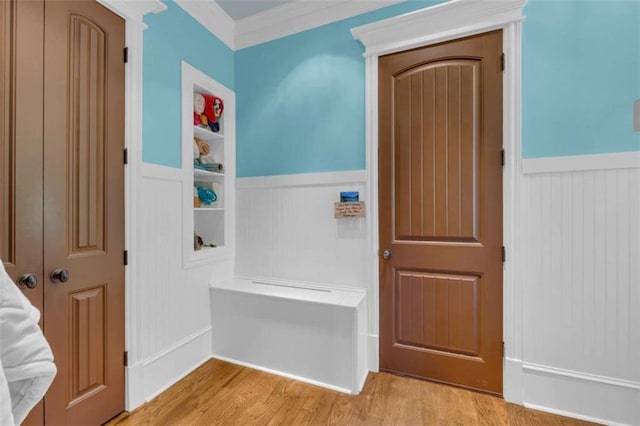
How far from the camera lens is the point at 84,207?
5.15 feet

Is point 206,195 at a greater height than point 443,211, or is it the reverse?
point 206,195

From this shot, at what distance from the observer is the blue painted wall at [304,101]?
7.37 feet

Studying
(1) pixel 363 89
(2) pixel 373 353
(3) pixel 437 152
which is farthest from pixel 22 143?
(2) pixel 373 353

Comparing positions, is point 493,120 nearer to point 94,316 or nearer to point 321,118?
point 321,118

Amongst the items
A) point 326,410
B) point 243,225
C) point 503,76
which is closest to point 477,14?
point 503,76

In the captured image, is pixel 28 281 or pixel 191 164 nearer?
pixel 28 281

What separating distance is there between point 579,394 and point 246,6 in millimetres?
3547

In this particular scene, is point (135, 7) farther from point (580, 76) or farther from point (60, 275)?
point (580, 76)

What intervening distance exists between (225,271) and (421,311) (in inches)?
64.9

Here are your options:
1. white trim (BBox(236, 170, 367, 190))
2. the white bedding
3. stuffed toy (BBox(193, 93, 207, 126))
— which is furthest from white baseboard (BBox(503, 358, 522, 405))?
stuffed toy (BBox(193, 93, 207, 126))

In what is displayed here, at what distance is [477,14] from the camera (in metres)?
1.89

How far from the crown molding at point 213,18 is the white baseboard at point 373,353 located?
276 centimetres

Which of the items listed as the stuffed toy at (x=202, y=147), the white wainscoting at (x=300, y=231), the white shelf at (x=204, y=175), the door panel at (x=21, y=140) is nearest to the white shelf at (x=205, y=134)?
the stuffed toy at (x=202, y=147)

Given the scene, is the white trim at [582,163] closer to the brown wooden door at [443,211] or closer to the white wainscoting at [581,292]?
the white wainscoting at [581,292]
